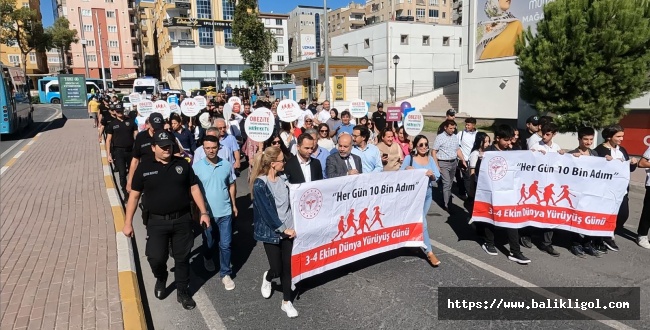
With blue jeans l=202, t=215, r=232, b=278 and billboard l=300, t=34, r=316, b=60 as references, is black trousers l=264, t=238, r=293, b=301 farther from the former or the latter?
billboard l=300, t=34, r=316, b=60

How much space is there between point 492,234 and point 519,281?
99 cm

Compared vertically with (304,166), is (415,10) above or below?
above

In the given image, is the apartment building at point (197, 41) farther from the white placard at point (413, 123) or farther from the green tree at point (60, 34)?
the white placard at point (413, 123)

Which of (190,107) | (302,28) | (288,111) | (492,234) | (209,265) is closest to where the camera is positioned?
(209,265)

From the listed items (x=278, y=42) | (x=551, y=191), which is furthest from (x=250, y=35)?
(x=278, y=42)

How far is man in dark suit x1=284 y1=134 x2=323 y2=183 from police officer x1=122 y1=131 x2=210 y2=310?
3.34ft

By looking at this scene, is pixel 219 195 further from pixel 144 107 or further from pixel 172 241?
pixel 144 107

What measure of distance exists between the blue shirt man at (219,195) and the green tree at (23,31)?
2309 inches

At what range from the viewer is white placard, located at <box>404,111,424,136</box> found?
9.62 meters

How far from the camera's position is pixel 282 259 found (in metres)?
4.41

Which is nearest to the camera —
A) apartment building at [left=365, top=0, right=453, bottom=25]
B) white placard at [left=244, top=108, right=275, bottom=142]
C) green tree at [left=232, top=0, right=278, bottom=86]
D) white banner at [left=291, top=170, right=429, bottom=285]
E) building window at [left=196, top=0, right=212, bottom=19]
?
white banner at [left=291, top=170, right=429, bottom=285]

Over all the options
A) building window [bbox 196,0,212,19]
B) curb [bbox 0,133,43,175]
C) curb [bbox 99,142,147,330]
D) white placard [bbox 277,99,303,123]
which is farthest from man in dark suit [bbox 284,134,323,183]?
building window [bbox 196,0,212,19]

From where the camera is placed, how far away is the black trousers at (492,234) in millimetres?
5587

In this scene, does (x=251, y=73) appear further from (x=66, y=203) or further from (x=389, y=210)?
(x=389, y=210)
